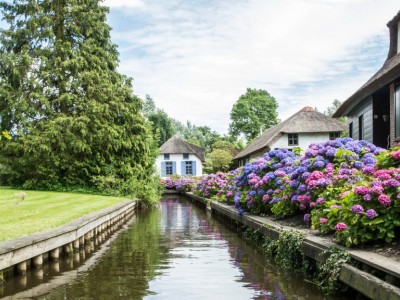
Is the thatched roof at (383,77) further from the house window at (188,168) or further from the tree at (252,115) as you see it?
the tree at (252,115)

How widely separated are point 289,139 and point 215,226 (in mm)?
29407

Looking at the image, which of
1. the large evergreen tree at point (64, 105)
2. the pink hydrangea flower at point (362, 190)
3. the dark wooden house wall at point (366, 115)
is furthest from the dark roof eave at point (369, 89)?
the large evergreen tree at point (64, 105)

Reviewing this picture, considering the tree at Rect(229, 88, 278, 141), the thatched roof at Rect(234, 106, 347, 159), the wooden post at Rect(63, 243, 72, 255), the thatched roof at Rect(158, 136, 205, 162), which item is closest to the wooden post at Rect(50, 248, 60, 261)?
the wooden post at Rect(63, 243, 72, 255)

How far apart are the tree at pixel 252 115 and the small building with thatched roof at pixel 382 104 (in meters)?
53.5

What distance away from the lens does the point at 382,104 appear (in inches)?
710

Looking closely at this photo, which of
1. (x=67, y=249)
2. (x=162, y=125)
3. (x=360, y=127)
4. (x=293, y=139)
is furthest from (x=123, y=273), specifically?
(x=162, y=125)

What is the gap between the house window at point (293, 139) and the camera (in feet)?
152

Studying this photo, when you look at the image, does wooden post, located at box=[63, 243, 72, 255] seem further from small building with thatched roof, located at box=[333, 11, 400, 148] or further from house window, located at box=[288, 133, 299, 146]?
house window, located at box=[288, 133, 299, 146]

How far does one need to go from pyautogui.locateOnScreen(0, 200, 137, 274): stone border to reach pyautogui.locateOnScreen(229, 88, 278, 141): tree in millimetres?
61653

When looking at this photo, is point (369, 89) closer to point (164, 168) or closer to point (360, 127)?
point (360, 127)

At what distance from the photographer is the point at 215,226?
59.9 ft

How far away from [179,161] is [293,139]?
2239 cm

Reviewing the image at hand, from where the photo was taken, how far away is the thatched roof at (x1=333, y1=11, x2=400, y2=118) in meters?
14.1

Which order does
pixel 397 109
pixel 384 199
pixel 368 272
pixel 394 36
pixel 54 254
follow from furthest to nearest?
pixel 394 36 → pixel 397 109 → pixel 54 254 → pixel 384 199 → pixel 368 272
